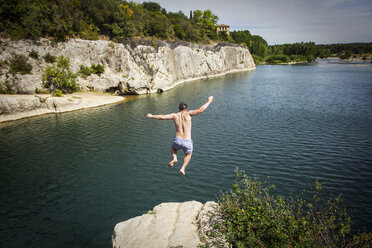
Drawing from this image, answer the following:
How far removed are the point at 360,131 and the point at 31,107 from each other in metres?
44.0

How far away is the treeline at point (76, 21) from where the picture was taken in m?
38.9

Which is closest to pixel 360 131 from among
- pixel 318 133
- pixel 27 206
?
pixel 318 133

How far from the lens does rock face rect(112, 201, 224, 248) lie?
27.5ft

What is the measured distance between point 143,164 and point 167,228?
29.0 feet

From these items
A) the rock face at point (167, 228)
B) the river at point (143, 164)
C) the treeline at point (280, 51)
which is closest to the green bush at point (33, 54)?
the river at point (143, 164)

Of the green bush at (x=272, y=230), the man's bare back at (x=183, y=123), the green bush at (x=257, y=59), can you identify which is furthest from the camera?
the green bush at (x=257, y=59)

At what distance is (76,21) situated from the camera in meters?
44.6

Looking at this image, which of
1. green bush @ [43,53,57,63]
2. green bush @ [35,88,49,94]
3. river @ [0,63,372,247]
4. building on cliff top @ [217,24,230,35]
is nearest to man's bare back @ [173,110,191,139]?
river @ [0,63,372,247]

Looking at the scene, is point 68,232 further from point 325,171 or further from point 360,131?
point 360,131

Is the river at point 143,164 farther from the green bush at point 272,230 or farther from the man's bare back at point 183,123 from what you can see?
the man's bare back at point 183,123

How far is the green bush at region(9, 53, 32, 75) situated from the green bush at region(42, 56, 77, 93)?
3.02m

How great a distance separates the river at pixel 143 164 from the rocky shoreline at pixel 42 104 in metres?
2.27

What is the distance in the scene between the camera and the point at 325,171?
15.5 metres

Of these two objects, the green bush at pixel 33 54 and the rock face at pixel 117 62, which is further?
the green bush at pixel 33 54
